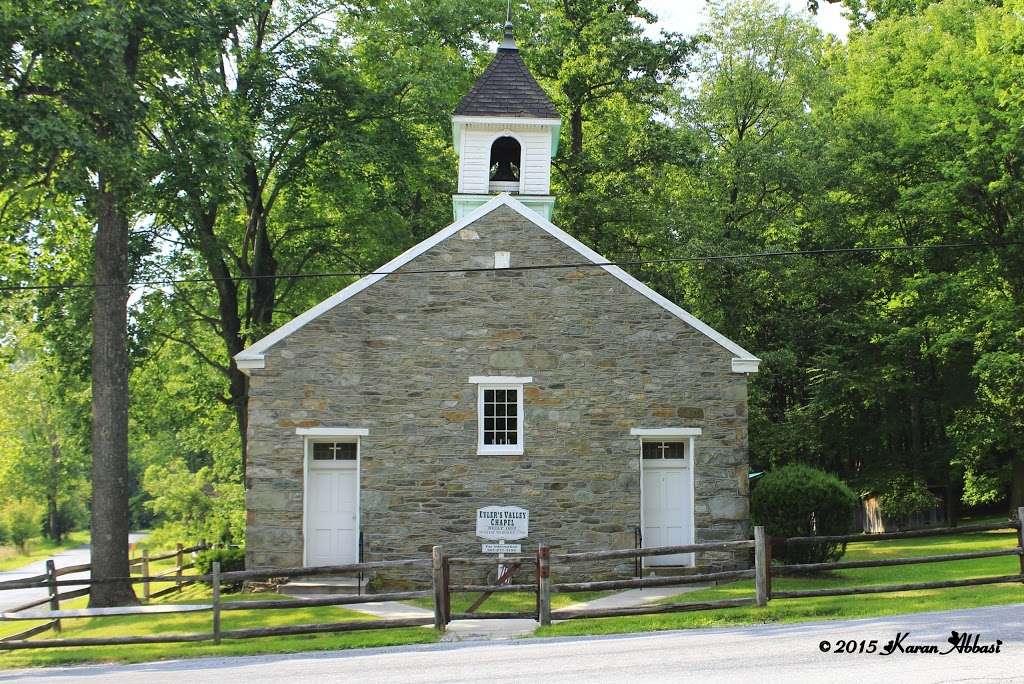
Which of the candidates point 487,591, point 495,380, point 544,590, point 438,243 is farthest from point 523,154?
point 544,590

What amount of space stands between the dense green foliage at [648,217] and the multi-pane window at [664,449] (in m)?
8.35

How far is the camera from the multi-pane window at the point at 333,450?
18.6 m

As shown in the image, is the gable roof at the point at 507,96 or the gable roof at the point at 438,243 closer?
the gable roof at the point at 438,243

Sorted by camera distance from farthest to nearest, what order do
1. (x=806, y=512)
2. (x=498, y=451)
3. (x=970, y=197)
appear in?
(x=970, y=197)
(x=498, y=451)
(x=806, y=512)

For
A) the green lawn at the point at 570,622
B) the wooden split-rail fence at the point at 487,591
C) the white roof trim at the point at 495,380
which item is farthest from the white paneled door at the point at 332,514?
the wooden split-rail fence at the point at 487,591

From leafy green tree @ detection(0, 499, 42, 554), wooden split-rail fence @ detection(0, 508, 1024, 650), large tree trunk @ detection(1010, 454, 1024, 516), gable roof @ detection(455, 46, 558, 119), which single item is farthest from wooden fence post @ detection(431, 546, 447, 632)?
leafy green tree @ detection(0, 499, 42, 554)

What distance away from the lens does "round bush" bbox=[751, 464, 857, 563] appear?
17.7 metres

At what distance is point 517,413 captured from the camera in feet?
61.0

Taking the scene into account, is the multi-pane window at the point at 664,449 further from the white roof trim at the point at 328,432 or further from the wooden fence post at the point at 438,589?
the wooden fence post at the point at 438,589

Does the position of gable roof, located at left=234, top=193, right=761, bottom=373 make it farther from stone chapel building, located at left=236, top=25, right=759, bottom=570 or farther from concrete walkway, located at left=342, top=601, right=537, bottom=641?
concrete walkway, located at left=342, top=601, right=537, bottom=641

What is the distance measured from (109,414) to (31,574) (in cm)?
2338

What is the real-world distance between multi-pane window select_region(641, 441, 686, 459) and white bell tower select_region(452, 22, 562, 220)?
562 centimetres

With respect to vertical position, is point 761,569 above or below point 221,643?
above

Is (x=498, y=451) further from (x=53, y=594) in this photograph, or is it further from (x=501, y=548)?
(x=53, y=594)
